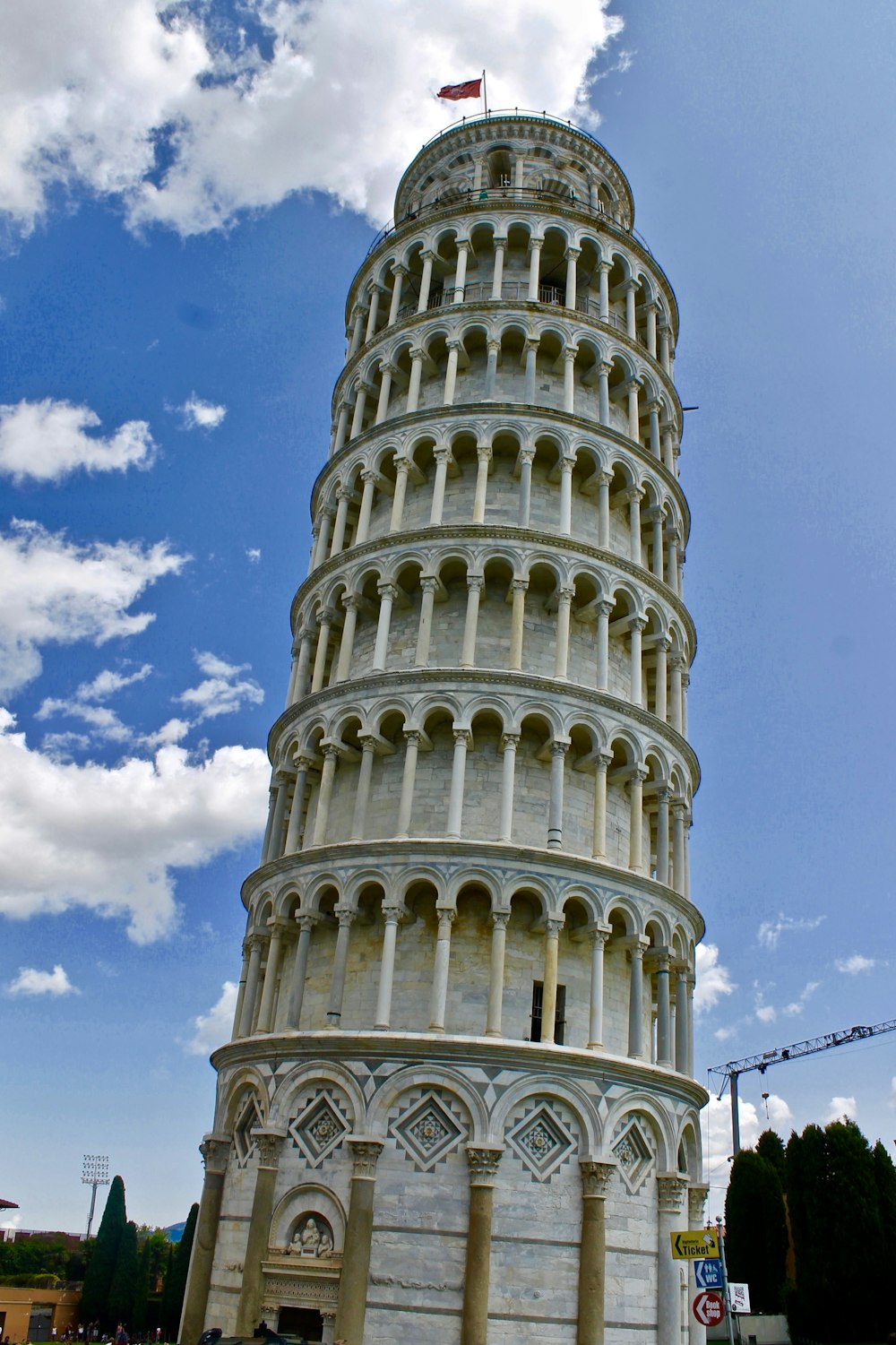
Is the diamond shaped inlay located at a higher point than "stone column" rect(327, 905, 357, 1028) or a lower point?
lower

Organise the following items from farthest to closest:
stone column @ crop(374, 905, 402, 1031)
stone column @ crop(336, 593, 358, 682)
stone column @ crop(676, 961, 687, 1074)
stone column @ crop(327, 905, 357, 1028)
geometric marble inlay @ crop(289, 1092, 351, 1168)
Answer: stone column @ crop(336, 593, 358, 682), stone column @ crop(676, 961, 687, 1074), stone column @ crop(327, 905, 357, 1028), stone column @ crop(374, 905, 402, 1031), geometric marble inlay @ crop(289, 1092, 351, 1168)

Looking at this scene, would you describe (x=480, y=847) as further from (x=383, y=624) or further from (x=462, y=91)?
(x=462, y=91)

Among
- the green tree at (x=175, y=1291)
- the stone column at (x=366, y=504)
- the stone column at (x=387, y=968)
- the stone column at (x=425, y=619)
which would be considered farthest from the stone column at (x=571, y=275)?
the green tree at (x=175, y=1291)

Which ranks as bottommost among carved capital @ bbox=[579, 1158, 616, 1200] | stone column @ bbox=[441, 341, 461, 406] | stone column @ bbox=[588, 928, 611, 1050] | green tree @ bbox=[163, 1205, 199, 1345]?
green tree @ bbox=[163, 1205, 199, 1345]

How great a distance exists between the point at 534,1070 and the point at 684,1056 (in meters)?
6.06

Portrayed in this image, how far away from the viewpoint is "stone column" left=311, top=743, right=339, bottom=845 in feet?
91.2

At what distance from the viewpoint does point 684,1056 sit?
27.7m

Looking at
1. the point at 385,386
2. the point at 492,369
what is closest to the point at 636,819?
the point at 492,369

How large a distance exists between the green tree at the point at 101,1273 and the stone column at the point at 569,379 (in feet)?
167

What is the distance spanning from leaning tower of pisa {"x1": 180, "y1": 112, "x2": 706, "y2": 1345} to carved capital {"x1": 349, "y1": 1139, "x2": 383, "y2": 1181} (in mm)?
51

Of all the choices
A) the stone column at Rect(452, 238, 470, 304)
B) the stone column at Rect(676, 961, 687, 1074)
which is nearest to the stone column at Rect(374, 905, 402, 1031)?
the stone column at Rect(676, 961, 687, 1074)

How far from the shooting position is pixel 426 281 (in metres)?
35.5

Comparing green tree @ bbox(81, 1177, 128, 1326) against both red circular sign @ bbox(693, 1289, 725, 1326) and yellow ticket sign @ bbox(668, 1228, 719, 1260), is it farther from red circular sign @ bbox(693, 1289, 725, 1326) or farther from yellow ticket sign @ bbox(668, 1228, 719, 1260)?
red circular sign @ bbox(693, 1289, 725, 1326)

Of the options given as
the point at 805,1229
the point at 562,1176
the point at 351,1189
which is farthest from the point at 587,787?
the point at 805,1229
